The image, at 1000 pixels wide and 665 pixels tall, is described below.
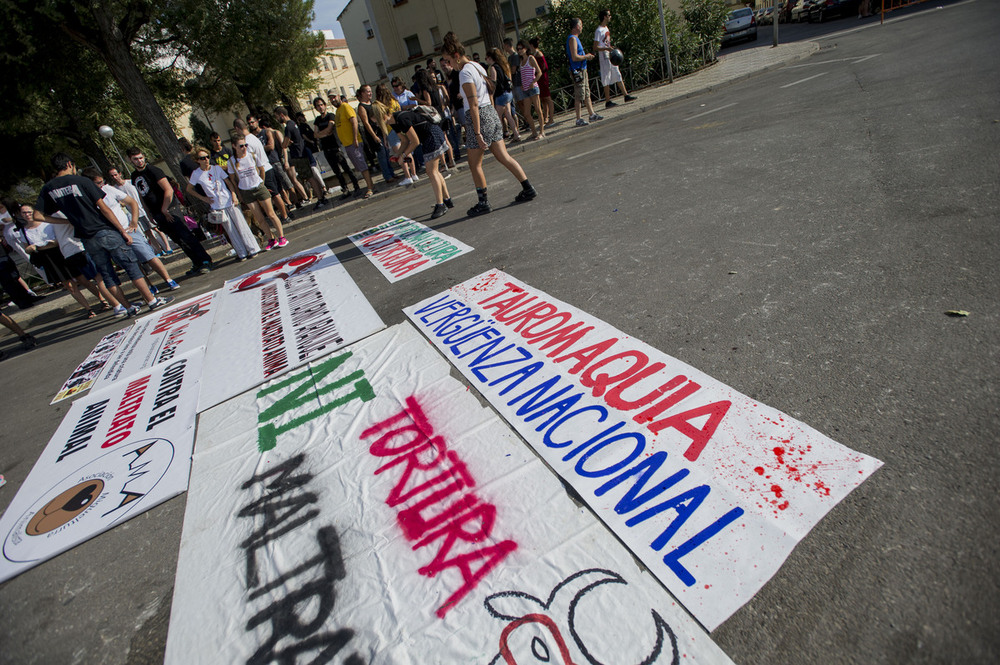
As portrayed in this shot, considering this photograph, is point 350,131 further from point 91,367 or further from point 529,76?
point 91,367

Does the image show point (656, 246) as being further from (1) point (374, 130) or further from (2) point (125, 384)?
(1) point (374, 130)

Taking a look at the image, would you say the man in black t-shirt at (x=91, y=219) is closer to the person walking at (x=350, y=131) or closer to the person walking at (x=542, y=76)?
the person walking at (x=350, y=131)

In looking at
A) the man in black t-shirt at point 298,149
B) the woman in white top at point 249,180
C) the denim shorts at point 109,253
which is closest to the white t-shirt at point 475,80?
the woman in white top at point 249,180

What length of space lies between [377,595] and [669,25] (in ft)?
55.8

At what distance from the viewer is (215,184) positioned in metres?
6.96

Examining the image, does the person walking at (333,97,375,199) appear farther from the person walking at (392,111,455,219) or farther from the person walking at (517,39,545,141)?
the person walking at (517,39,545,141)

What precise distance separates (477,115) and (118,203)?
4886 millimetres

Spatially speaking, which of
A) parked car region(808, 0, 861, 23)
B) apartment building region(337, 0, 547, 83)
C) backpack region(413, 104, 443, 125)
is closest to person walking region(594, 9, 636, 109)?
backpack region(413, 104, 443, 125)

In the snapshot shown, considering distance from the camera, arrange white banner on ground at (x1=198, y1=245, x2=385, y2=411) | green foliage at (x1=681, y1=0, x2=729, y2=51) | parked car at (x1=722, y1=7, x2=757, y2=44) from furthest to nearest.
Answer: parked car at (x1=722, y1=7, x2=757, y2=44), green foliage at (x1=681, y1=0, x2=729, y2=51), white banner on ground at (x1=198, y1=245, x2=385, y2=411)

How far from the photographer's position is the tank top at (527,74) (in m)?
10.3

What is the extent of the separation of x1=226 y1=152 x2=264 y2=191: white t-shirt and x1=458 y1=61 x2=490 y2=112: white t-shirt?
3.58m

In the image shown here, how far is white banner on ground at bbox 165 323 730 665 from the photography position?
1.52 meters

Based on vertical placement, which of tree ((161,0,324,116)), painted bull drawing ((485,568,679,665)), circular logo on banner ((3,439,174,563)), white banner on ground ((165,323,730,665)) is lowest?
painted bull drawing ((485,568,679,665))

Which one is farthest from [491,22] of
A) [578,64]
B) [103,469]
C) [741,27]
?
[741,27]
